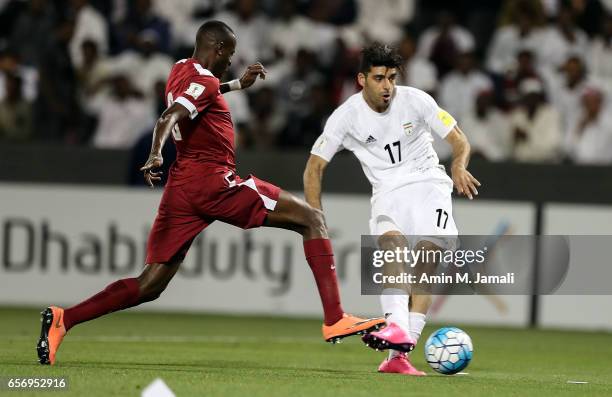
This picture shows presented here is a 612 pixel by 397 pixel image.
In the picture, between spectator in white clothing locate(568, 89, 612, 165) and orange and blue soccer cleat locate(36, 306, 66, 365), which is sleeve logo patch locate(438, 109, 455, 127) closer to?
orange and blue soccer cleat locate(36, 306, 66, 365)

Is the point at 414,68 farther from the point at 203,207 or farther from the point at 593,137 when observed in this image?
the point at 203,207

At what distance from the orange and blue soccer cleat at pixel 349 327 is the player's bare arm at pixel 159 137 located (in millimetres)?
1581

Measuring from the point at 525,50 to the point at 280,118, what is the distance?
341 centimetres

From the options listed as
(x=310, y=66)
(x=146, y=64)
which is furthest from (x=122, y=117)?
(x=310, y=66)

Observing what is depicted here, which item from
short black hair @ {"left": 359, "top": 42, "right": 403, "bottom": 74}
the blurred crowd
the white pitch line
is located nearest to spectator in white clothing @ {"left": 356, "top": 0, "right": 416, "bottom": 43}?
the blurred crowd

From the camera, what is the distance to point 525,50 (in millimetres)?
17734

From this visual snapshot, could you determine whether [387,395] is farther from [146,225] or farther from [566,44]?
[566,44]

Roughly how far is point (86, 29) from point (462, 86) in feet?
17.4

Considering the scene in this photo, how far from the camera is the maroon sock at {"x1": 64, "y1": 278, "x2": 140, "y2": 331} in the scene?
931 cm

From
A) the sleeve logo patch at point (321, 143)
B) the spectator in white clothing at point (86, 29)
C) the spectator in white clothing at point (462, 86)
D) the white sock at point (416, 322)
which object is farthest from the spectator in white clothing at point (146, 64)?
the white sock at point (416, 322)

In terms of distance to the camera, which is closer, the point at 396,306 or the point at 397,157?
the point at 396,306

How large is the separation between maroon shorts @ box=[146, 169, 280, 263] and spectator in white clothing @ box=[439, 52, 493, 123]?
8699mm

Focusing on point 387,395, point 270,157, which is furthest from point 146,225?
point 387,395

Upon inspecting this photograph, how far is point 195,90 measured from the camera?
9055mm
